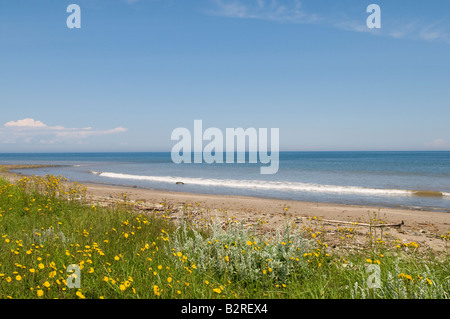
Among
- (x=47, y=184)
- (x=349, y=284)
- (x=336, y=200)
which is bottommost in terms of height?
(x=336, y=200)

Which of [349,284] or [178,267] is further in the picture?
[178,267]

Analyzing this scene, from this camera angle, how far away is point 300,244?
5086 mm

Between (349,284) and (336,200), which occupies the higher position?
(349,284)

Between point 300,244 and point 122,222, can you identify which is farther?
point 122,222

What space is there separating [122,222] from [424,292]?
5.95m

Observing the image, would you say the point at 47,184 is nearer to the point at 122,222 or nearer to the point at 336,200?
the point at 122,222
